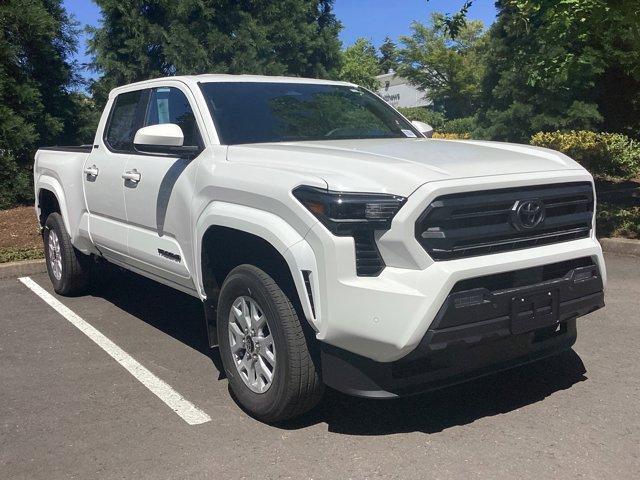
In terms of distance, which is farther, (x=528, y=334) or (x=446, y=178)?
(x=528, y=334)

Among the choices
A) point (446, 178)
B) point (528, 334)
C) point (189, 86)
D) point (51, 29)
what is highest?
point (51, 29)

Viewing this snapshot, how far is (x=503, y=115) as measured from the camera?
15.5 metres

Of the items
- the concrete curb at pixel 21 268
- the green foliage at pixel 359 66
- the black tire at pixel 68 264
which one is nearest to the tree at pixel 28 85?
the concrete curb at pixel 21 268

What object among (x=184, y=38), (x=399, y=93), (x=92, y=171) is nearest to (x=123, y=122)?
(x=92, y=171)

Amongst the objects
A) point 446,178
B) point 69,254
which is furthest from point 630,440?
point 69,254

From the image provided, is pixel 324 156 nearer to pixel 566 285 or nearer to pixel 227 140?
pixel 227 140

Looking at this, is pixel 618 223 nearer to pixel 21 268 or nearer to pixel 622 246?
pixel 622 246

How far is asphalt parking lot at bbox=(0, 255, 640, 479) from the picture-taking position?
3.34m

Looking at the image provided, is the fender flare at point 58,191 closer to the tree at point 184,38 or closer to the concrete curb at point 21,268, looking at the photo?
the concrete curb at point 21,268

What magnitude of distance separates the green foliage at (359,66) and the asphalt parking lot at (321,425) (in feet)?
148

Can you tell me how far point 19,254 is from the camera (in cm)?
859

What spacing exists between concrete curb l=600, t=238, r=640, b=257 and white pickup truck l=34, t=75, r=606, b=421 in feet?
14.2

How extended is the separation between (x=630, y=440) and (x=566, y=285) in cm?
83

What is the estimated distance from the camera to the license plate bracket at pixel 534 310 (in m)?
3.39
